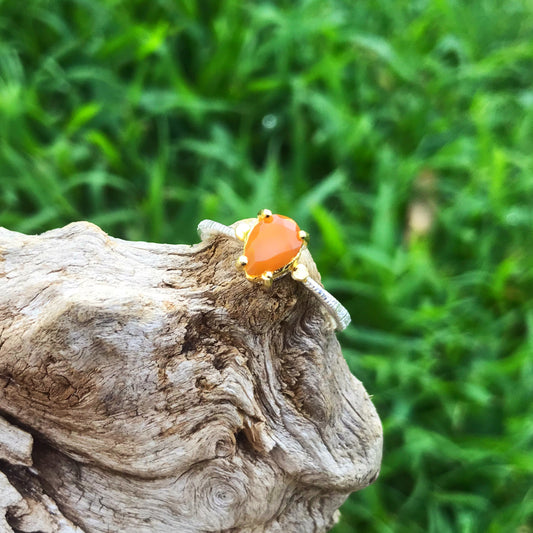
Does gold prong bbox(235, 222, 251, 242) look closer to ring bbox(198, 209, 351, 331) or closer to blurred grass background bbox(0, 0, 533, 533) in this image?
ring bbox(198, 209, 351, 331)

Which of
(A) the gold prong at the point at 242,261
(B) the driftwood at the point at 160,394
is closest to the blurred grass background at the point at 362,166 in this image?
(B) the driftwood at the point at 160,394

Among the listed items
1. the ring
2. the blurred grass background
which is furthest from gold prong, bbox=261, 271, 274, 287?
the blurred grass background

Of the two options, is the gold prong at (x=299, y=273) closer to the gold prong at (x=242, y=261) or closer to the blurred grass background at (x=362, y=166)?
the gold prong at (x=242, y=261)

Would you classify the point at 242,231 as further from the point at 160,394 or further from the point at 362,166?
the point at 362,166

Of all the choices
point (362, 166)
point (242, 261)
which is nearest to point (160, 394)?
point (242, 261)

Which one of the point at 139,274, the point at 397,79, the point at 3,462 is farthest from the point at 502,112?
the point at 3,462

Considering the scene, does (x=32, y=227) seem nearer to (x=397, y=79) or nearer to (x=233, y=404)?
(x=233, y=404)

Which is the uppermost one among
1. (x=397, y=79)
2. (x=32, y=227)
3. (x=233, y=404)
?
(x=397, y=79)
